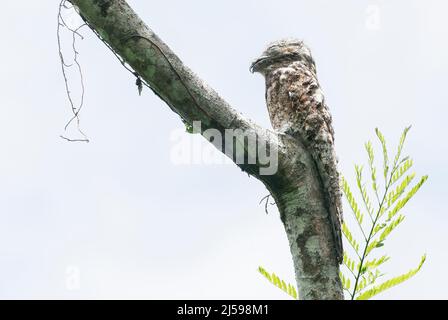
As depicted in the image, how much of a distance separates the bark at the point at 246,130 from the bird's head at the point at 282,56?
1056mm

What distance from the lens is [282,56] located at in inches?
195

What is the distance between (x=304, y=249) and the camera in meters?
3.82

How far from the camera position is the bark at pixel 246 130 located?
11.8 ft

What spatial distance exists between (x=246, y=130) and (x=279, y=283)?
34.8 inches

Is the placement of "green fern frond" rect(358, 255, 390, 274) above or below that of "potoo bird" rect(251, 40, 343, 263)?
below

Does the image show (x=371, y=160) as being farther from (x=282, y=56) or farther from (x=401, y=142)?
(x=282, y=56)

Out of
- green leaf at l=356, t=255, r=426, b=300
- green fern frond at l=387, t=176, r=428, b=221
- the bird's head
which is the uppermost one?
the bird's head

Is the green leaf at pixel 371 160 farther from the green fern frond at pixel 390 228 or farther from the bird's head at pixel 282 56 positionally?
the bird's head at pixel 282 56

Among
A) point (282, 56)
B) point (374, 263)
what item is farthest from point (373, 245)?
point (282, 56)

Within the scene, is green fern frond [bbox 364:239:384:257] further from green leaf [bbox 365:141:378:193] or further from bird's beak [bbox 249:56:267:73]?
bird's beak [bbox 249:56:267:73]

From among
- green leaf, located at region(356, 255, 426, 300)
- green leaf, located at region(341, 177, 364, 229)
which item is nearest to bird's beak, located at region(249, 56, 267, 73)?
green leaf, located at region(341, 177, 364, 229)

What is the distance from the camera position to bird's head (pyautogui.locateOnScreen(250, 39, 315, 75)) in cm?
493

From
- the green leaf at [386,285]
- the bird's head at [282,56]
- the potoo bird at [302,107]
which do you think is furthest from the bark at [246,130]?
the bird's head at [282,56]
